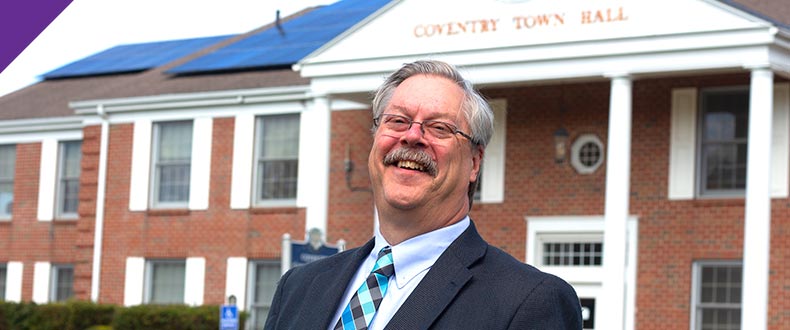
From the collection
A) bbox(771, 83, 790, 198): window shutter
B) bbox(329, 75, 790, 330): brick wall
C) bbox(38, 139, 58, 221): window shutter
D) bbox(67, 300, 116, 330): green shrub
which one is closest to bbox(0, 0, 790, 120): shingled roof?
bbox(38, 139, 58, 221): window shutter

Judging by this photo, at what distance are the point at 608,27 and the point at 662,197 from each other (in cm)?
306

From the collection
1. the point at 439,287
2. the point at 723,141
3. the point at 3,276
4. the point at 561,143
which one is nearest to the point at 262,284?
the point at 561,143

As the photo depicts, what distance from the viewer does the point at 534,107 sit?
22938mm

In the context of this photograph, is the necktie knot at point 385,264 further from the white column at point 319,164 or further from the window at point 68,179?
the window at point 68,179

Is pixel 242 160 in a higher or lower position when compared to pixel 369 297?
higher

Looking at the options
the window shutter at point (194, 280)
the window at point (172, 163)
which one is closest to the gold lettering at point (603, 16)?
the window at point (172, 163)

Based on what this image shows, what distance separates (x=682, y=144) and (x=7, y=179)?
51.8 feet

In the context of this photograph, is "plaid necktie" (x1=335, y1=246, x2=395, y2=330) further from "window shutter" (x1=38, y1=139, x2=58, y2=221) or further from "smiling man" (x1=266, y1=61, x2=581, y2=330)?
"window shutter" (x1=38, y1=139, x2=58, y2=221)

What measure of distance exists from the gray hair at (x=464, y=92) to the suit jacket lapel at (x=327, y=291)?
0.39m

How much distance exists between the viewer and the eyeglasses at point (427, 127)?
3348 millimetres

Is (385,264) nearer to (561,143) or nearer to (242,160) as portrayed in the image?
(561,143)

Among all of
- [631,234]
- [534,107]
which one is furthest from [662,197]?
[534,107]

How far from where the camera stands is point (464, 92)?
3.42 m

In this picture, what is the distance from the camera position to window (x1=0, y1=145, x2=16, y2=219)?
1198 inches
